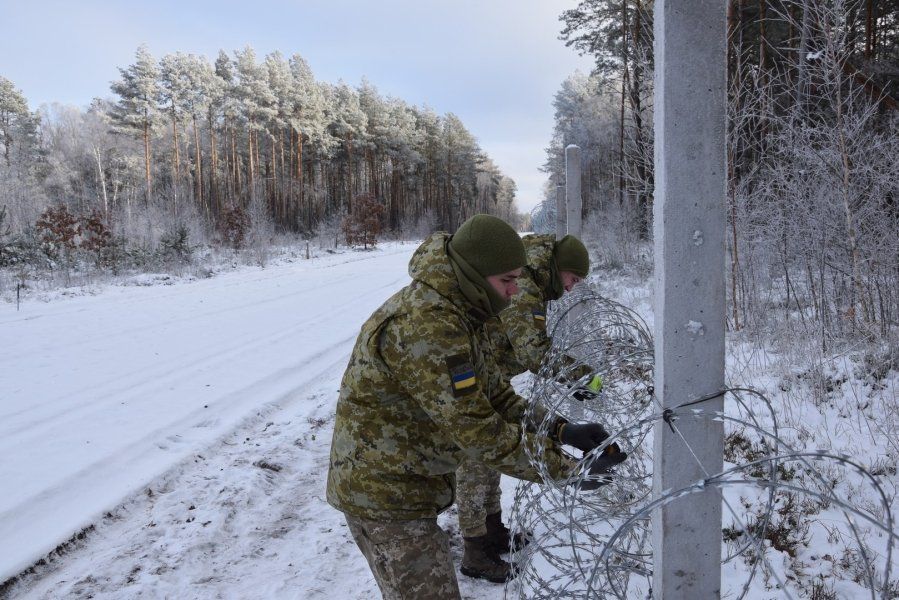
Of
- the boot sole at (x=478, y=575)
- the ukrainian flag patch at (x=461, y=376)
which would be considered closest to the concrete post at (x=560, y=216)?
the boot sole at (x=478, y=575)

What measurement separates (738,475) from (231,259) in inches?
726

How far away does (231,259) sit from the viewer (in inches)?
753

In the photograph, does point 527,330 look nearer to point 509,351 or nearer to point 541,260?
point 509,351

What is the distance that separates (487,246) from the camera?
1898 millimetres

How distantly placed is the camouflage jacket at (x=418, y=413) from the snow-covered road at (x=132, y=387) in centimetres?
215

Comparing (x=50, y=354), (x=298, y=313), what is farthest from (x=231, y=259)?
(x=50, y=354)

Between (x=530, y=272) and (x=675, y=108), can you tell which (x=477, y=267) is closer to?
(x=675, y=108)

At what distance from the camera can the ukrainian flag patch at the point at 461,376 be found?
1.73m

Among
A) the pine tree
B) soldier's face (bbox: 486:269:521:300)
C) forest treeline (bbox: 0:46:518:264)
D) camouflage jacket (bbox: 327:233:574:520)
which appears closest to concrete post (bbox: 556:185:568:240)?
soldier's face (bbox: 486:269:521:300)

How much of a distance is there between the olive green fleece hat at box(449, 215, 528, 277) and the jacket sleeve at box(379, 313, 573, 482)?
24 centimetres

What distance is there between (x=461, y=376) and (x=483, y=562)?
5.81 feet

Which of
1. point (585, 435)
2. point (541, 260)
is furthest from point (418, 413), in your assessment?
point (541, 260)

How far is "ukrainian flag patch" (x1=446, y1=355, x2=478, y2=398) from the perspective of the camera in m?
1.73

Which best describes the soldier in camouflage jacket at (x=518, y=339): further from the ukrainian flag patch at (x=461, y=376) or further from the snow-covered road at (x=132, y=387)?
the snow-covered road at (x=132, y=387)
